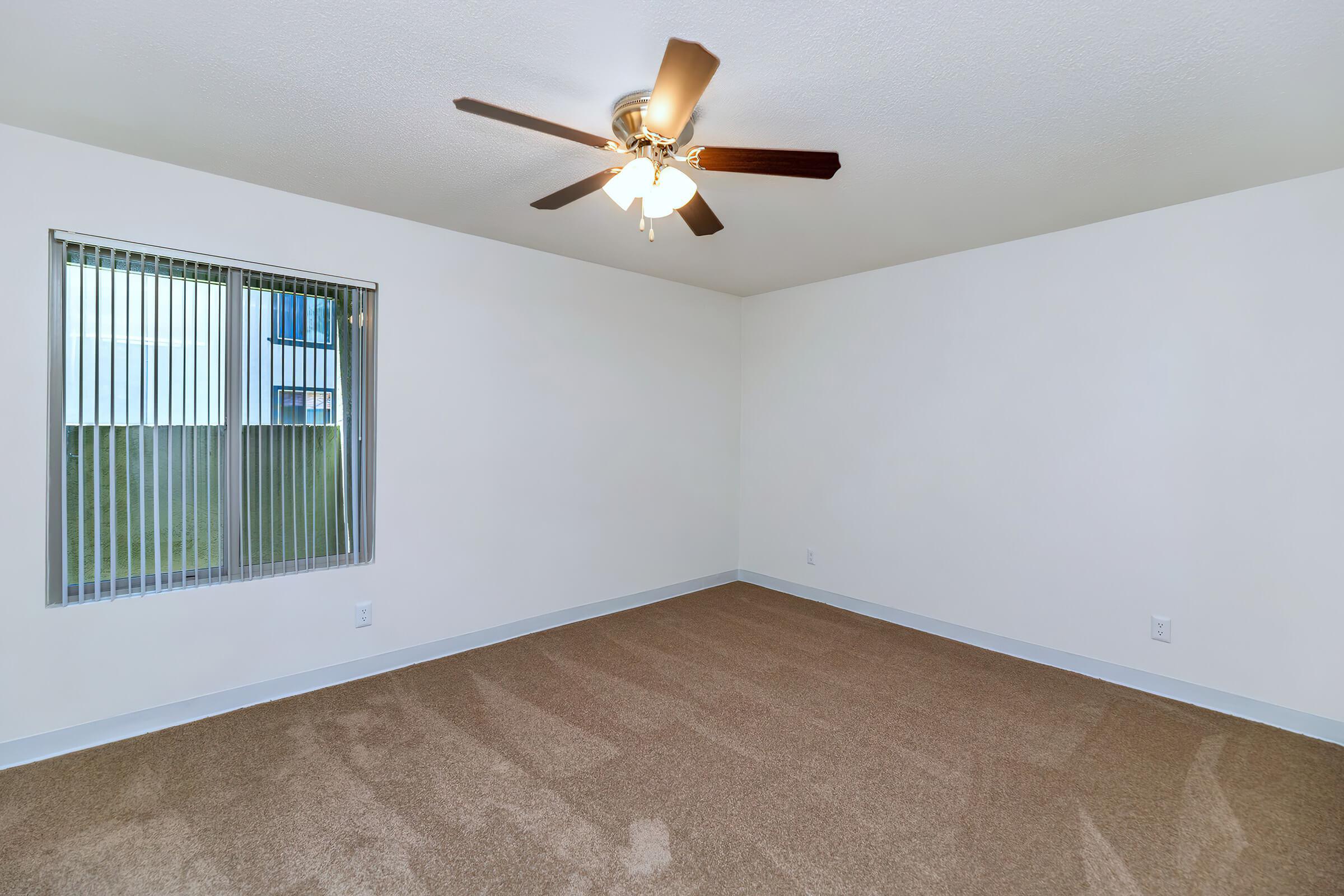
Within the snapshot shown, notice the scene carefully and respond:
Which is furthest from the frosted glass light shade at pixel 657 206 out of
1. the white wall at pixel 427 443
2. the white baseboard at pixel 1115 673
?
the white baseboard at pixel 1115 673

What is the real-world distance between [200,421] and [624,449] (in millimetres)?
2452

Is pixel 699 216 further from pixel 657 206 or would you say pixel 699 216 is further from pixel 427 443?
pixel 427 443

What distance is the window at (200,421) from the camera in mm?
2516

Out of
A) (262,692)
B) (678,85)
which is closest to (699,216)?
(678,85)

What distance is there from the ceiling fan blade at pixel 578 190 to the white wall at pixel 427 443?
1.33 metres

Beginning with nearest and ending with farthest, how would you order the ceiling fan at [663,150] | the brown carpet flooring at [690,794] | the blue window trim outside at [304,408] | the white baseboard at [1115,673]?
the ceiling fan at [663,150] < the brown carpet flooring at [690,794] < the white baseboard at [1115,673] < the blue window trim outside at [304,408]

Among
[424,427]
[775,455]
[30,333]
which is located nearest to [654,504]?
[775,455]

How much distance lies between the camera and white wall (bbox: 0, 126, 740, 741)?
7.92 ft

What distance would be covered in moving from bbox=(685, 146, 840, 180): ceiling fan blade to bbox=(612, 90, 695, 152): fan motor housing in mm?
126

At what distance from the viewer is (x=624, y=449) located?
Answer: 445cm

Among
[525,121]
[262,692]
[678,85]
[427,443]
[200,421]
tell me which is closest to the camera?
[678,85]

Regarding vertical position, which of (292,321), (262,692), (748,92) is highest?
(748,92)

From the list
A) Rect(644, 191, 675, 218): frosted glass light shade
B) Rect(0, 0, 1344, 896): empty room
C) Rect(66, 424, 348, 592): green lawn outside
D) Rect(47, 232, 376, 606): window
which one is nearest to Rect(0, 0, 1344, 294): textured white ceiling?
Rect(0, 0, 1344, 896): empty room

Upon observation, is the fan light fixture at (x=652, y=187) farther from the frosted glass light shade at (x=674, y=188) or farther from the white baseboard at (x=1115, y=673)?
the white baseboard at (x=1115, y=673)
